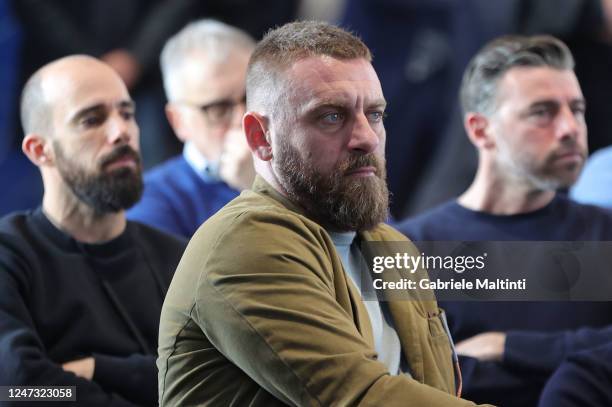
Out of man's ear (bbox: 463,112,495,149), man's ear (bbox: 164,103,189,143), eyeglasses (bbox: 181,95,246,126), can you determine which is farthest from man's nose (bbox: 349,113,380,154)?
man's ear (bbox: 164,103,189,143)

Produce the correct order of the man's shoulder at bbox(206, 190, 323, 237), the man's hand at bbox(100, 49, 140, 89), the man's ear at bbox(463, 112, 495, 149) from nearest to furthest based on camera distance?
the man's shoulder at bbox(206, 190, 323, 237), the man's ear at bbox(463, 112, 495, 149), the man's hand at bbox(100, 49, 140, 89)

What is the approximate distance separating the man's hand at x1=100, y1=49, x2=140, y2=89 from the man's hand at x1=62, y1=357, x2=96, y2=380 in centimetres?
195

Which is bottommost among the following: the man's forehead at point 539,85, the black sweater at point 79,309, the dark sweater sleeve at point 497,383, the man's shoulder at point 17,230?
the dark sweater sleeve at point 497,383

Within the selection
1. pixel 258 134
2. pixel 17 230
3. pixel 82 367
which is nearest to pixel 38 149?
pixel 17 230

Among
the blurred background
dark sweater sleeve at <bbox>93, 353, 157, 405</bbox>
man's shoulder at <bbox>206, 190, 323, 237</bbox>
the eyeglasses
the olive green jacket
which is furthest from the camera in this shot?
the blurred background

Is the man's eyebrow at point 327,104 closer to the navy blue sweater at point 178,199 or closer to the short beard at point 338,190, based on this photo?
the short beard at point 338,190

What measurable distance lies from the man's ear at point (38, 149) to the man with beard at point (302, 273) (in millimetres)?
780

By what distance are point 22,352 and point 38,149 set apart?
1.76ft

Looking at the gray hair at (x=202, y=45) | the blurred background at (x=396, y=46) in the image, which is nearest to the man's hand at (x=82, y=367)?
the gray hair at (x=202, y=45)

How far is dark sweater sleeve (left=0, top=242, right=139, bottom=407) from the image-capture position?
204 centimetres

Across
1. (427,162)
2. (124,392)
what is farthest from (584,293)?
(427,162)

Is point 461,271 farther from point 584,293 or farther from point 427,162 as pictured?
point 427,162

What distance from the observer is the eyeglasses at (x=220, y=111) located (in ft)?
10.3

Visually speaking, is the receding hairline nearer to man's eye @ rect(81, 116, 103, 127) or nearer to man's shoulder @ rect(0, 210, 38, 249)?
man's eye @ rect(81, 116, 103, 127)
